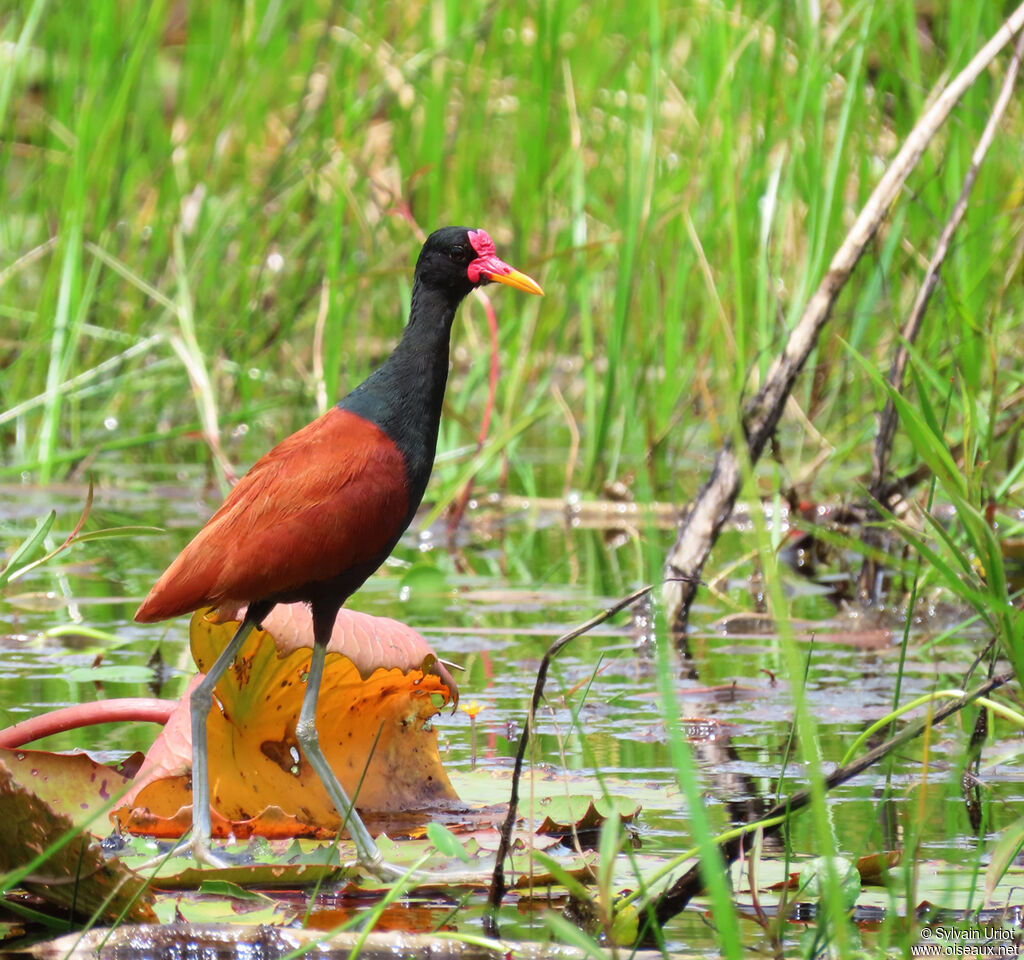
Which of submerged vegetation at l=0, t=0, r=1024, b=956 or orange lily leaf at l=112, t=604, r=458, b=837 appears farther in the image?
submerged vegetation at l=0, t=0, r=1024, b=956

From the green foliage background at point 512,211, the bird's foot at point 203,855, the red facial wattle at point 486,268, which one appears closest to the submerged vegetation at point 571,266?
the green foliage background at point 512,211

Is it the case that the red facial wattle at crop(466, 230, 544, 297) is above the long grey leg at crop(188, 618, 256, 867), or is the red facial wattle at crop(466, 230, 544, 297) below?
above

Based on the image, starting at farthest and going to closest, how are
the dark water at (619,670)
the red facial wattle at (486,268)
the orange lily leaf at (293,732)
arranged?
the red facial wattle at (486,268)
the orange lily leaf at (293,732)
the dark water at (619,670)

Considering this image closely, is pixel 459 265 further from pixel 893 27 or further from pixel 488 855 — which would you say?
pixel 893 27

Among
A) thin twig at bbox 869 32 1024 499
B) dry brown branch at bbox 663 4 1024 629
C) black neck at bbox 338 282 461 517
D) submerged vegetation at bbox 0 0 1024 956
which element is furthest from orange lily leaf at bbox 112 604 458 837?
thin twig at bbox 869 32 1024 499

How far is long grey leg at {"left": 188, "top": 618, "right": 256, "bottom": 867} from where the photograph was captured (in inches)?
99.9

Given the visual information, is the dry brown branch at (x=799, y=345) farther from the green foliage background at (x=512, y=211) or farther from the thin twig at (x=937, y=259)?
the green foliage background at (x=512, y=211)

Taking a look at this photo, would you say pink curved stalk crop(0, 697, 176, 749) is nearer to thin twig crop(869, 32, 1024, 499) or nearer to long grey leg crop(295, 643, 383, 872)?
long grey leg crop(295, 643, 383, 872)

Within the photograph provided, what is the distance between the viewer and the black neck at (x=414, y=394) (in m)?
3.04

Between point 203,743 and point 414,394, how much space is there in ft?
2.61

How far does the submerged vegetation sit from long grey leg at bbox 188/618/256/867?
0.99 m

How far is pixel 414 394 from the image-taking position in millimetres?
3102

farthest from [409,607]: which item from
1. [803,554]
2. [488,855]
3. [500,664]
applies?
[488,855]

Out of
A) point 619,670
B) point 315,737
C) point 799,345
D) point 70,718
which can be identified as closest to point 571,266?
point 799,345
